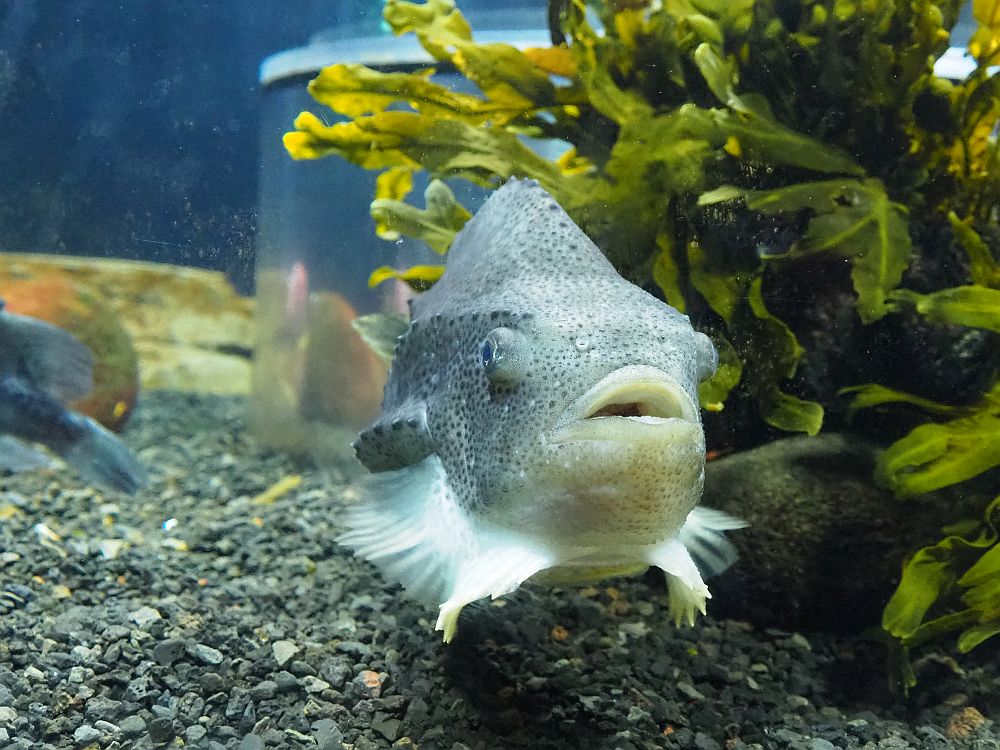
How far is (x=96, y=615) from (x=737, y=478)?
3005 mm

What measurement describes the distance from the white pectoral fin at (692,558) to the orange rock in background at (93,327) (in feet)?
23.4

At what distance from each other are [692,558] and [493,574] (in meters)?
1.27

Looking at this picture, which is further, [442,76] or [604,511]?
[442,76]

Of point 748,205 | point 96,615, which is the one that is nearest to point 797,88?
point 748,205

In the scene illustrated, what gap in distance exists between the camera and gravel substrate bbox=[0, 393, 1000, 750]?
276 centimetres

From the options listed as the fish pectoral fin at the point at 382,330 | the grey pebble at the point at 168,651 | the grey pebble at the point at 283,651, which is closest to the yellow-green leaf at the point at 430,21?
the fish pectoral fin at the point at 382,330

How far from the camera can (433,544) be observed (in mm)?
2617

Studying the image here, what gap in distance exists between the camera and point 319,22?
218 inches

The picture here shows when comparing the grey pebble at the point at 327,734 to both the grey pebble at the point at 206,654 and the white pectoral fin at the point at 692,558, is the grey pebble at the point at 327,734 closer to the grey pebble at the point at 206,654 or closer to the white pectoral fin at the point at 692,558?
the grey pebble at the point at 206,654

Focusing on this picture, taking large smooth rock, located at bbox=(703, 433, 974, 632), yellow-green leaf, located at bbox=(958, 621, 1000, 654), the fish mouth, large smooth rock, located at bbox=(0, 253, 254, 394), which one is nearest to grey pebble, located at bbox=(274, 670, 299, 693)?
the fish mouth

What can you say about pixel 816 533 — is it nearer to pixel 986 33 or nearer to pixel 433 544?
pixel 433 544

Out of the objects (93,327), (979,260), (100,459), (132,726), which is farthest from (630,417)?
(93,327)

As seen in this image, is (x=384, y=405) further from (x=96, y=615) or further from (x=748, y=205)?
(x=748, y=205)

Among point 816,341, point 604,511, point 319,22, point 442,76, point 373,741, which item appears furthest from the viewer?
point 319,22
